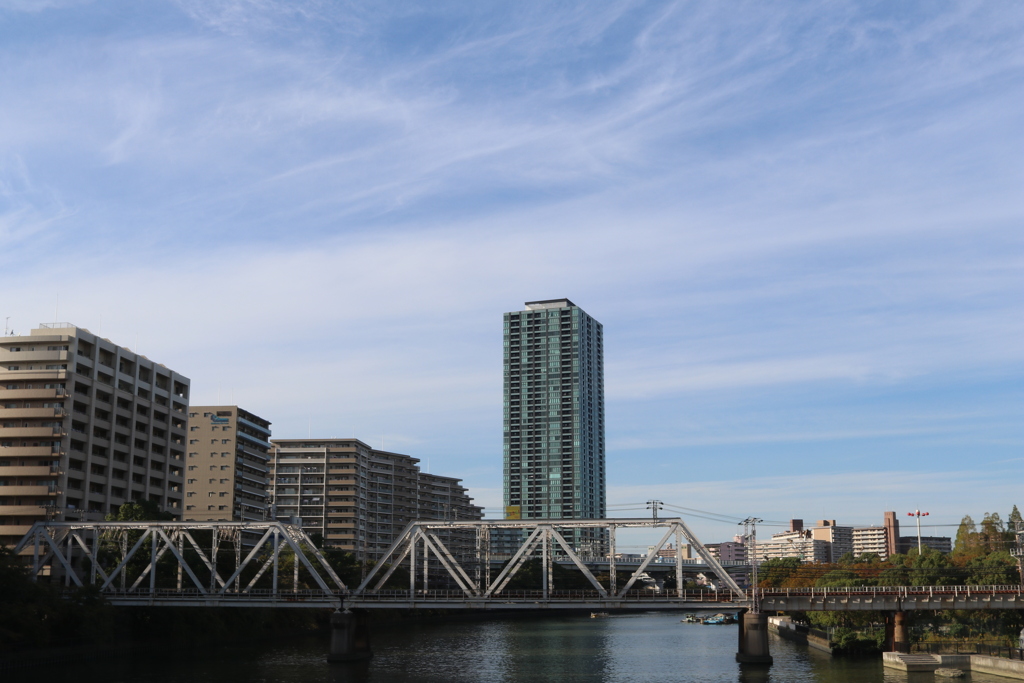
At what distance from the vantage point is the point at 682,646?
376 feet

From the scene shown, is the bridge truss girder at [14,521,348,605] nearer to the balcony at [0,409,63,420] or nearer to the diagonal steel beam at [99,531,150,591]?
the diagonal steel beam at [99,531,150,591]

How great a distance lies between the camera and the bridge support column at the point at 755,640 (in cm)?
8638

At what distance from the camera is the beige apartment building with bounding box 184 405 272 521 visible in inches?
7343

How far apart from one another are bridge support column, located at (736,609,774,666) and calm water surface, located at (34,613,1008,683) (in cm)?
115

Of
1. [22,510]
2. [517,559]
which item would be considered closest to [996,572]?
[517,559]

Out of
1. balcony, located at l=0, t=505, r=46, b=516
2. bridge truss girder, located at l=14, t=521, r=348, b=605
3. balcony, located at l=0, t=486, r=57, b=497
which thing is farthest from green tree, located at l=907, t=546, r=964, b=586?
balcony, located at l=0, t=505, r=46, b=516

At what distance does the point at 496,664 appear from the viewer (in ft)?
297

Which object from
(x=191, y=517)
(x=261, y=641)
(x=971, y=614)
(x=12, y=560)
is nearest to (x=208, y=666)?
(x=12, y=560)

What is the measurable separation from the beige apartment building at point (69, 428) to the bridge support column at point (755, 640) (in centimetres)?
7934

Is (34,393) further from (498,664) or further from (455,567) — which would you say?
(498,664)

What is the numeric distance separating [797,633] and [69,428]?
94627mm

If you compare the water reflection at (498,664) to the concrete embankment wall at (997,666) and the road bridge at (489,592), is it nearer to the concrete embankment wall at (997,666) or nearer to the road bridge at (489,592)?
the road bridge at (489,592)

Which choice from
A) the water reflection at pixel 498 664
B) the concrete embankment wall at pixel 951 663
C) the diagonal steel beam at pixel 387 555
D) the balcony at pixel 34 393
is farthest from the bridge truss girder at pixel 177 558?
the concrete embankment wall at pixel 951 663

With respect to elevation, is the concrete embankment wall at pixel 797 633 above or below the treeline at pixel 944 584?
below
